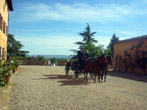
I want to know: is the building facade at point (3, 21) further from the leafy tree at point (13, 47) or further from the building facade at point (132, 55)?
the leafy tree at point (13, 47)

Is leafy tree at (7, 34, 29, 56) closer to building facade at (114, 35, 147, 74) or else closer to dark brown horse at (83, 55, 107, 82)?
building facade at (114, 35, 147, 74)

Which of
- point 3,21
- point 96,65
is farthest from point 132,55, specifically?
point 3,21

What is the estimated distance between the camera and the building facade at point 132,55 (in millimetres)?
21031

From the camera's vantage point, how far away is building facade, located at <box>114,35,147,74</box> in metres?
21.0

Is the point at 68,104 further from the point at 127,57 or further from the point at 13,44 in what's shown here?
the point at 13,44

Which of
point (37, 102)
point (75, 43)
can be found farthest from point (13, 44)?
point (37, 102)

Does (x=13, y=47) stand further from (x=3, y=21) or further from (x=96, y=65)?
(x=96, y=65)

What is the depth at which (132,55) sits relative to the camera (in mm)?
23109

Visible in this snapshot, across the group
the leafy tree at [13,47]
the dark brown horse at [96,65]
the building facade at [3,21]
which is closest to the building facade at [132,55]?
the dark brown horse at [96,65]

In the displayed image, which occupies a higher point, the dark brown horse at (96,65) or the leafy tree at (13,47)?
the leafy tree at (13,47)

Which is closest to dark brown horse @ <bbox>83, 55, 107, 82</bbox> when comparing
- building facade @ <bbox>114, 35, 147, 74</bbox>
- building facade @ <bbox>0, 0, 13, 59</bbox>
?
building facade @ <bbox>0, 0, 13, 59</bbox>

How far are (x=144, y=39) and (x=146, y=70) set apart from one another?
3.31 metres

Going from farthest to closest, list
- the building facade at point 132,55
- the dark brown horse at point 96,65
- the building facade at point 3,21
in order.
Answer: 1. the building facade at point 132,55
2. the building facade at point 3,21
3. the dark brown horse at point 96,65

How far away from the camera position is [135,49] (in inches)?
891
